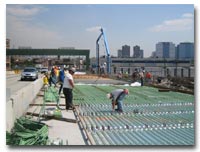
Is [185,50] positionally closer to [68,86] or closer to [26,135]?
[26,135]

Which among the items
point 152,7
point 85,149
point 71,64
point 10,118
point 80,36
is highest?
point 152,7

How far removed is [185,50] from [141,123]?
2.12m

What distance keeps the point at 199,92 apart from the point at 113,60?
2423 mm

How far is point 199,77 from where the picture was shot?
6.34m

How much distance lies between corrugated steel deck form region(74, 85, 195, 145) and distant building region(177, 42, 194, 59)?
5.14ft

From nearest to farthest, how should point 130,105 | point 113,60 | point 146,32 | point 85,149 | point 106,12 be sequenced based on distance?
point 85,149, point 106,12, point 146,32, point 113,60, point 130,105

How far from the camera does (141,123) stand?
8117 millimetres

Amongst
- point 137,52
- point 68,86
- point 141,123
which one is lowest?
point 141,123

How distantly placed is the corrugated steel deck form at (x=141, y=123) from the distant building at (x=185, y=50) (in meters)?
1.57

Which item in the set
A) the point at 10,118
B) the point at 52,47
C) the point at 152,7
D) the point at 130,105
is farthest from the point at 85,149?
the point at 130,105

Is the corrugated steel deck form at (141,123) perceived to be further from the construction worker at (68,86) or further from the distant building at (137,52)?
the distant building at (137,52)

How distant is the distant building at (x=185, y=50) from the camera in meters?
6.64

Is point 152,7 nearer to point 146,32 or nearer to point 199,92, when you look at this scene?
point 146,32

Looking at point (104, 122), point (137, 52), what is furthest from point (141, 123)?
point (137, 52)
